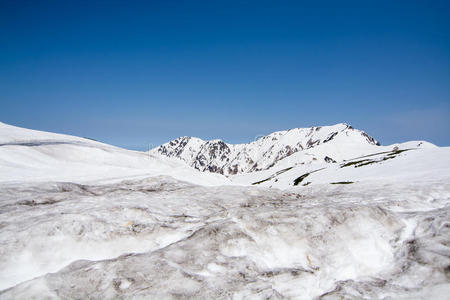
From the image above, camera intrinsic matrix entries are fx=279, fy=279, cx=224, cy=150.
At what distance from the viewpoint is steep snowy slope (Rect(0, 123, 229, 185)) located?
1064 inches

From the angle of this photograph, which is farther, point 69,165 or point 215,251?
point 69,165

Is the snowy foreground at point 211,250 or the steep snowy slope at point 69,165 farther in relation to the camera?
the steep snowy slope at point 69,165

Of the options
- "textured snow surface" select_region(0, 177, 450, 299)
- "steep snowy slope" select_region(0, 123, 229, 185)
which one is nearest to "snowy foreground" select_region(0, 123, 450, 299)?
"textured snow surface" select_region(0, 177, 450, 299)

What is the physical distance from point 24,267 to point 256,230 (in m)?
8.41

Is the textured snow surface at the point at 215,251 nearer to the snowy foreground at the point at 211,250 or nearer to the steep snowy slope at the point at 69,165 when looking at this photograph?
the snowy foreground at the point at 211,250

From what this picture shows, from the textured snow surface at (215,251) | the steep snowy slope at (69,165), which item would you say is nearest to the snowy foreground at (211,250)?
the textured snow surface at (215,251)

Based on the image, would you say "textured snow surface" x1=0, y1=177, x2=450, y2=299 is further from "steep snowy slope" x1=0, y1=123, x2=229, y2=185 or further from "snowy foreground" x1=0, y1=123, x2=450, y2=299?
"steep snowy slope" x1=0, y1=123, x2=229, y2=185

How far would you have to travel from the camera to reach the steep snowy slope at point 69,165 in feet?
88.6

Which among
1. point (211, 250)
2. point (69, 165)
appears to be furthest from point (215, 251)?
point (69, 165)

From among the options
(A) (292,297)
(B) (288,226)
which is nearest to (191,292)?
(A) (292,297)

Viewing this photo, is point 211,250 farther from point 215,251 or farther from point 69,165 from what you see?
point 69,165

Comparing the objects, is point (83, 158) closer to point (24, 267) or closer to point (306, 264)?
point (24, 267)

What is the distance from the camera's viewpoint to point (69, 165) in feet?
108

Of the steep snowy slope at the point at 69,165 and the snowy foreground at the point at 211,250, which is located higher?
the steep snowy slope at the point at 69,165
